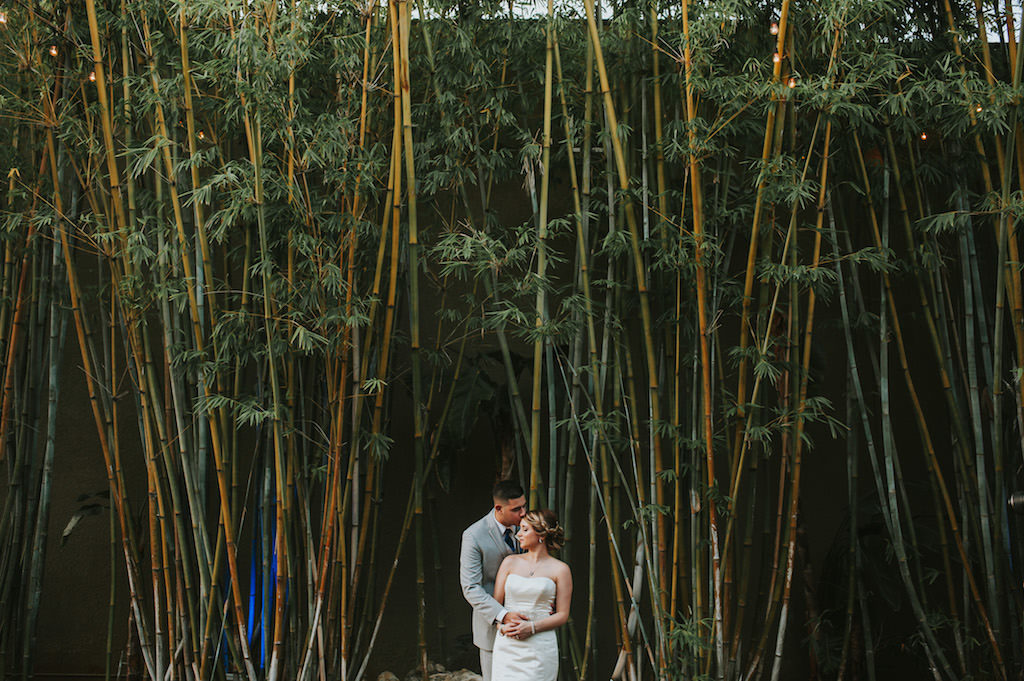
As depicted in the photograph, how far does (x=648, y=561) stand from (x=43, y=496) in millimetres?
2550

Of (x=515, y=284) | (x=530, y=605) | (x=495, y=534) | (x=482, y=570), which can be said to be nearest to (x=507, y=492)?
(x=495, y=534)

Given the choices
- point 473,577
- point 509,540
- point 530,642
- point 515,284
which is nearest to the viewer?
point 530,642

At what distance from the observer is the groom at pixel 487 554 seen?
9.73 ft

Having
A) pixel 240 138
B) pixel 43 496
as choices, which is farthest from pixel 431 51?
pixel 43 496

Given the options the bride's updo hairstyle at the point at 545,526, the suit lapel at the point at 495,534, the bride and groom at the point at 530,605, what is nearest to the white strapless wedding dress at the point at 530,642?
the bride and groom at the point at 530,605

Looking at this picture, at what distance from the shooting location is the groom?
2964mm

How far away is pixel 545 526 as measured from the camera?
9.08 feet

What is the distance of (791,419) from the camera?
351 cm

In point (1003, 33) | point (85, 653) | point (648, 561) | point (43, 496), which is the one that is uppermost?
point (1003, 33)

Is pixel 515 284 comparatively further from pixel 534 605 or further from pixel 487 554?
pixel 534 605

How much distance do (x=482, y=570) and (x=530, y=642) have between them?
1.23 ft

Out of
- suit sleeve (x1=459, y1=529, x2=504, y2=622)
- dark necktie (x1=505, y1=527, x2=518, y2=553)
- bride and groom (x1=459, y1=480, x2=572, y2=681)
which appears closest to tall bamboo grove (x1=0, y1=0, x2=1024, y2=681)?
dark necktie (x1=505, y1=527, x2=518, y2=553)

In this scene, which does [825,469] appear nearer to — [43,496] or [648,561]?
[648,561]

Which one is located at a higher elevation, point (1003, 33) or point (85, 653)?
point (1003, 33)
